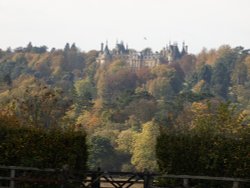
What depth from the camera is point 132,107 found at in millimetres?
97750

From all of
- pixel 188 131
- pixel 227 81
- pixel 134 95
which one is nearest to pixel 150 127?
pixel 134 95

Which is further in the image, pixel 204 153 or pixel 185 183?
pixel 204 153

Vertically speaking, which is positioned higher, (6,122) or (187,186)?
(6,122)

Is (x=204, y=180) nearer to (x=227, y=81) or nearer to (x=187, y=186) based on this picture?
(x=187, y=186)

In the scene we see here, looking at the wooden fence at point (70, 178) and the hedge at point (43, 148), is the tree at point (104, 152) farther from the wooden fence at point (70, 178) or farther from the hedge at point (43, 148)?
the wooden fence at point (70, 178)

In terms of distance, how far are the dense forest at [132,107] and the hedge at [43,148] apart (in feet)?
4.66

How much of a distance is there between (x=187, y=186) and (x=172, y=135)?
2.08m

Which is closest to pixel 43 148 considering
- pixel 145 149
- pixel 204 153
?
pixel 204 153

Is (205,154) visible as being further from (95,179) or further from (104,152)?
(104,152)

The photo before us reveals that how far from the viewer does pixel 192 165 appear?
19969 mm

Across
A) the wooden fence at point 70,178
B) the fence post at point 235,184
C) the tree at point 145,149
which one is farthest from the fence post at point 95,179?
the tree at point 145,149

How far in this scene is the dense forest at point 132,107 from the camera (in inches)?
1098

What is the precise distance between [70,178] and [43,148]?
193 cm

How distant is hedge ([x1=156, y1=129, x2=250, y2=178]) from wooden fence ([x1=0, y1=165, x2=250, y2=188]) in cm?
54
